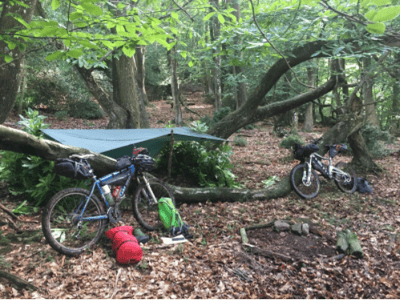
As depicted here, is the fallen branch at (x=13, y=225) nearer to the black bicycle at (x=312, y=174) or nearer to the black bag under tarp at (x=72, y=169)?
the black bag under tarp at (x=72, y=169)

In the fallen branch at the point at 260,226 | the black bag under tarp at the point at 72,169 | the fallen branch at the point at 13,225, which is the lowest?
the fallen branch at the point at 260,226

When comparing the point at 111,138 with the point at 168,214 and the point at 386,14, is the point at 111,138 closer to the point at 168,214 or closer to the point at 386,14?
the point at 168,214

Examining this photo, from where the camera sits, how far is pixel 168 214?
3.32 metres

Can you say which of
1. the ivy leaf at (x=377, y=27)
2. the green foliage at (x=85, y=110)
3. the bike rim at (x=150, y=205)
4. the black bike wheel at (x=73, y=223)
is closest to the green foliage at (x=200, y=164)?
the bike rim at (x=150, y=205)

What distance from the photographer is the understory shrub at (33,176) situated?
3684 millimetres

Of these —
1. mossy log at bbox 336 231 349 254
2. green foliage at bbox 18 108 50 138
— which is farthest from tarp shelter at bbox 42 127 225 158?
mossy log at bbox 336 231 349 254

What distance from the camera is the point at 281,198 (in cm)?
473

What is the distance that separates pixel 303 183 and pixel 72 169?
377 cm

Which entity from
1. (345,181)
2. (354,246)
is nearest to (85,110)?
(345,181)

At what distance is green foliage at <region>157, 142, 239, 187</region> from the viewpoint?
5.08m

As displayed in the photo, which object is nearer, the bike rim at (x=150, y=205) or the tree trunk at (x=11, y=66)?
the tree trunk at (x=11, y=66)

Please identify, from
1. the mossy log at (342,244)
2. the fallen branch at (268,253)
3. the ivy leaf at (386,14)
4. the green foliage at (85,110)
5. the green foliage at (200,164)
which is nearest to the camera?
the ivy leaf at (386,14)

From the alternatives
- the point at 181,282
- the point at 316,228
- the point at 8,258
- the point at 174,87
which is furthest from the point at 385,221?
the point at 174,87

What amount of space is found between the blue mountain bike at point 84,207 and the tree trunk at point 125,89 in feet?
11.5
